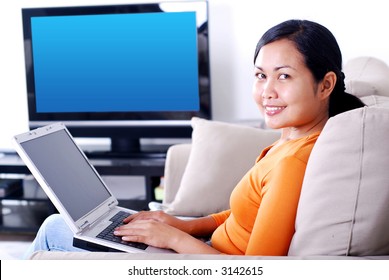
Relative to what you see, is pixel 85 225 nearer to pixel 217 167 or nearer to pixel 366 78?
pixel 217 167

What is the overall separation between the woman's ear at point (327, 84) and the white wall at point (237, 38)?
1.99 metres

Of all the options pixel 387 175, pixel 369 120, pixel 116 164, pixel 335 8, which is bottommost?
pixel 116 164

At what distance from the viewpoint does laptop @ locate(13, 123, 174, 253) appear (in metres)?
1.49

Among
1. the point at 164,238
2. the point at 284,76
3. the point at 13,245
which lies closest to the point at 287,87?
the point at 284,76

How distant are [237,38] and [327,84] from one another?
82.4 inches

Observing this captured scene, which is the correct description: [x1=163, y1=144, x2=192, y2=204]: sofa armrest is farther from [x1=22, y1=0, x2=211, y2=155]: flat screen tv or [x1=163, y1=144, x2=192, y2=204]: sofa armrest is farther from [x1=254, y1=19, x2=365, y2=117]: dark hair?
[x1=254, y1=19, x2=365, y2=117]: dark hair

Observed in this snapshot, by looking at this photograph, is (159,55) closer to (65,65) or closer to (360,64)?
(65,65)

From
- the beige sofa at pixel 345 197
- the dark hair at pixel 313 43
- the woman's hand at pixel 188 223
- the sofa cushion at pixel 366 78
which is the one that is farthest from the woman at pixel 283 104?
the sofa cushion at pixel 366 78

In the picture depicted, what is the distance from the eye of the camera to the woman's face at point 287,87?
1.45 metres

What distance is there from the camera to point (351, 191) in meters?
1.17

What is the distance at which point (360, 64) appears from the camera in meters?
2.67

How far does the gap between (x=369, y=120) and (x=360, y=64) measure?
1.58m

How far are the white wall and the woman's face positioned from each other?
2.02 meters
